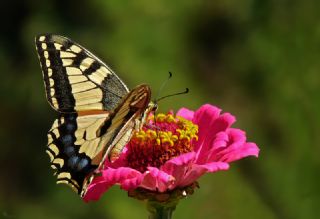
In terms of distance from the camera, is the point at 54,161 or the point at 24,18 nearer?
the point at 54,161

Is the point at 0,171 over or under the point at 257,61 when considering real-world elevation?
under

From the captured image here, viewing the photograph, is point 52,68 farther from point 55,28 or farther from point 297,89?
point 55,28

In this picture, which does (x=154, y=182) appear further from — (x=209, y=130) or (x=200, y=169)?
(x=209, y=130)

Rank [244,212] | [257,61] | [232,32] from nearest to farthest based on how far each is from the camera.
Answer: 1. [244,212]
2. [257,61]
3. [232,32]

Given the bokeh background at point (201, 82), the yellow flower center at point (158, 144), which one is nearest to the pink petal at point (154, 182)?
the yellow flower center at point (158, 144)

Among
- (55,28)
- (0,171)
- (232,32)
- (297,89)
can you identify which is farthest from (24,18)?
(297,89)

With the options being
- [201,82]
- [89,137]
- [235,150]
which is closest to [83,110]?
[89,137]

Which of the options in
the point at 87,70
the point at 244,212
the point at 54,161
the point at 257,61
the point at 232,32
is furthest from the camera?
the point at 232,32

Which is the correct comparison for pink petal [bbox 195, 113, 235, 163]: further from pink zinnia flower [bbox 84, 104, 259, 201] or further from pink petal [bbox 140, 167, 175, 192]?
pink petal [bbox 140, 167, 175, 192]
